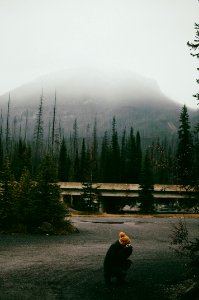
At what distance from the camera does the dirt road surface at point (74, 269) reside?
10906 millimetres

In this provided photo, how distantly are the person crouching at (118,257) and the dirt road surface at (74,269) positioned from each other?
439 mm

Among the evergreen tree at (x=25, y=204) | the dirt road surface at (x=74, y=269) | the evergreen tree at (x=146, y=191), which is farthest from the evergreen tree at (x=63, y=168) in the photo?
the dirt road surface at (x=74, y=269)

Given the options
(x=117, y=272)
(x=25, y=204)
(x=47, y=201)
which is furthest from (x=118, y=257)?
(x=25, y=204)

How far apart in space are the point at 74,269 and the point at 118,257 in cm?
380

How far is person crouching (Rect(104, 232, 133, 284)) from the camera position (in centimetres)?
1138

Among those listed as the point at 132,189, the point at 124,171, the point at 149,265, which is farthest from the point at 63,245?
the point at 124,171

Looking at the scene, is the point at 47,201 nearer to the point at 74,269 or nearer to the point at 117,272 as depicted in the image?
the point at 74,269

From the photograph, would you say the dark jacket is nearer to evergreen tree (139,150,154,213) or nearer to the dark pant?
the dark pant

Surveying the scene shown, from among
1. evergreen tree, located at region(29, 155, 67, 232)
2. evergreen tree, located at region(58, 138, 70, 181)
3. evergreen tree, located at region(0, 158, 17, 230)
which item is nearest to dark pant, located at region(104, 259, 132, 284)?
evergreen tree, located at region(29, 155, 67, 232)

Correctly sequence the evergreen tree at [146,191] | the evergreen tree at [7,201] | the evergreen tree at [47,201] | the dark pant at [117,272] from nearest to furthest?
the dark pant at [117,272]
the evergreen tree at [47,201]
the evergreen tree at [7,201]
the evergreen tree at [146,191]

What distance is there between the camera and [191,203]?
1108 centimetres

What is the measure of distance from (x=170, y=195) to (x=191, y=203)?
165 ft

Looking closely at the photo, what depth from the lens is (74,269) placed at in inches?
578

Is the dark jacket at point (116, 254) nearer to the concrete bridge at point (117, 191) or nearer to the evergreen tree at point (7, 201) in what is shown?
the evergreen tree at point (7, 201)
